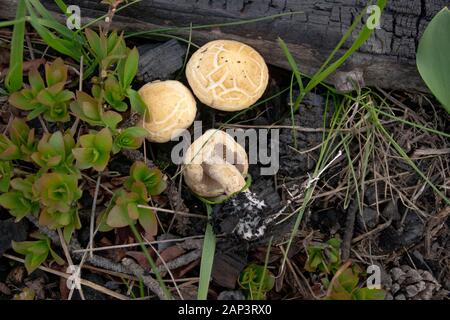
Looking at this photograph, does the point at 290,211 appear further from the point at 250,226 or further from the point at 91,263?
the point at 91,263

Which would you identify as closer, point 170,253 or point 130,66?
point 130,66

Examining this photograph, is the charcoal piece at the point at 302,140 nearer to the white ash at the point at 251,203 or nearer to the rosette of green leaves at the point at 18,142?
the white ash at the point at 251,203

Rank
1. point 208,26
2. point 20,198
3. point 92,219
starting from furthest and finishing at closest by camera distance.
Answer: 1. point 208,26
2. point 92,219
3. point 20,198

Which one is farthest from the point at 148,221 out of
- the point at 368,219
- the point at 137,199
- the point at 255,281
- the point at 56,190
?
the point at 368,219

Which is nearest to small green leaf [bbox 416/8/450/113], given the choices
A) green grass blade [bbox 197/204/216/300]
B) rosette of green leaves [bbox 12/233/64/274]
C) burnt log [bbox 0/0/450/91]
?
burnt log [bbox 0/0/450/91]

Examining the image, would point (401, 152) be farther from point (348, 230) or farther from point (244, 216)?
point (244, 216)
